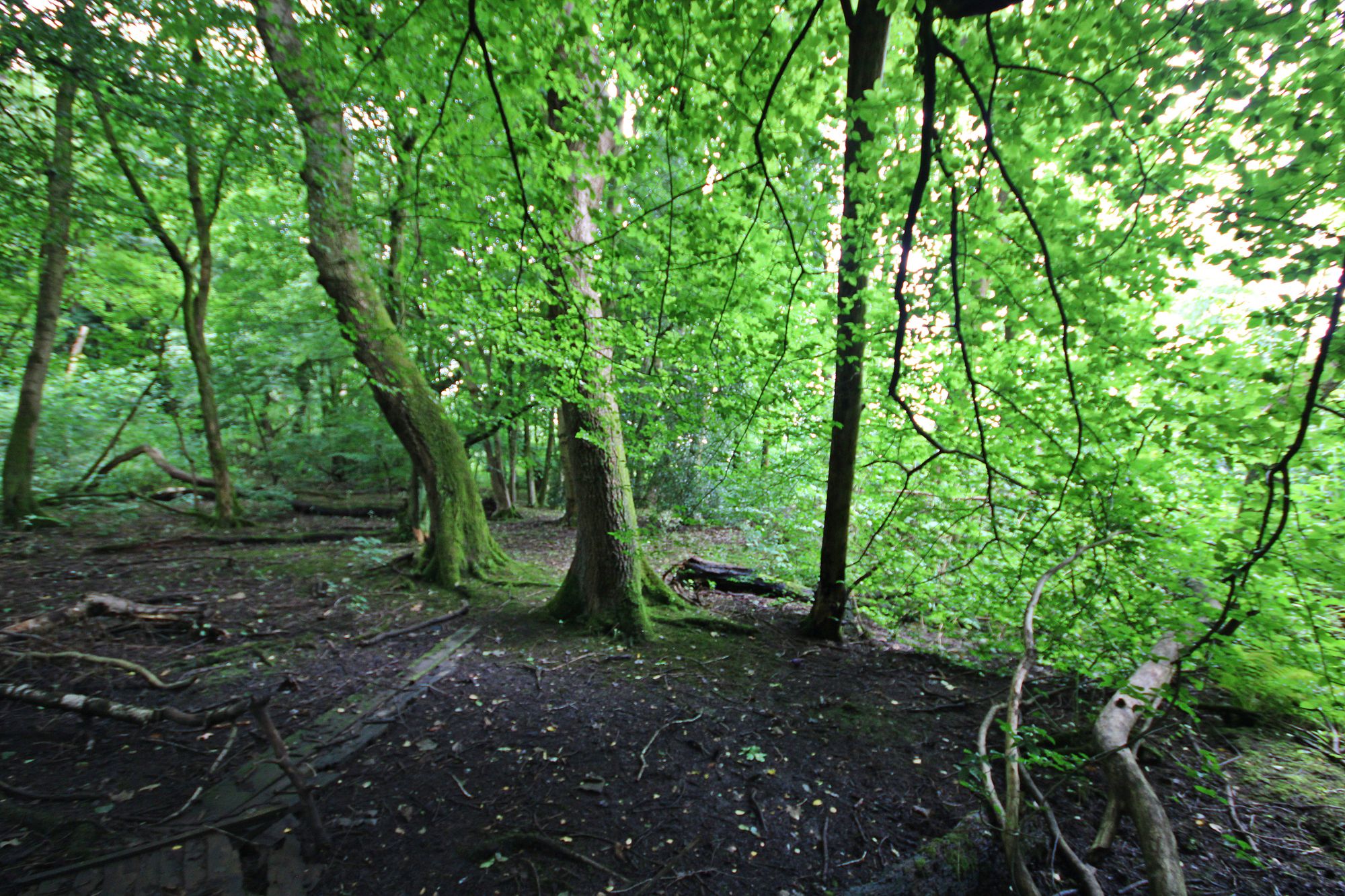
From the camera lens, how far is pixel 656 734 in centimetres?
344

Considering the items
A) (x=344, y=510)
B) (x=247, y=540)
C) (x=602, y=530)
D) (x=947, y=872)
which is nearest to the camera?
(x=947, y=872)

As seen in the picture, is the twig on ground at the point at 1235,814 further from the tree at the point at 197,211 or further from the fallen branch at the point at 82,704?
the tree at the point at 197,211

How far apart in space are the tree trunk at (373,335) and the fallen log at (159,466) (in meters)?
5.24

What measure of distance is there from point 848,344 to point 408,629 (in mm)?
4788

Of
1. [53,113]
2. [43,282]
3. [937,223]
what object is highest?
[53,113]

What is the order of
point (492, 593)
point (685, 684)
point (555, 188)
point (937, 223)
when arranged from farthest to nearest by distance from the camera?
point (492, 593)
point (685, 684)
point (555, 188)
point (937, 223)

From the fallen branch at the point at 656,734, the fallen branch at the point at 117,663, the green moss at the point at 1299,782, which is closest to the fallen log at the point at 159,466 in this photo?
the fallen branch at the point at 117,663

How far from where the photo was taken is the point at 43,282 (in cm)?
693

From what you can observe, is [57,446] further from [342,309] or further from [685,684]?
[685,684]

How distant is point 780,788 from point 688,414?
2.37m

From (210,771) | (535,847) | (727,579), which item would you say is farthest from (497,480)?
(535,847)

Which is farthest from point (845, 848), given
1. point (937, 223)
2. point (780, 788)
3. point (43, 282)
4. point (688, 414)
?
point (43, 282)

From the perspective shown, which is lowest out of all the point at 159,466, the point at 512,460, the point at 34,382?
the point at 159,466

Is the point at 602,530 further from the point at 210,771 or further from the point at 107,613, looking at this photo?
the point at 107,613
